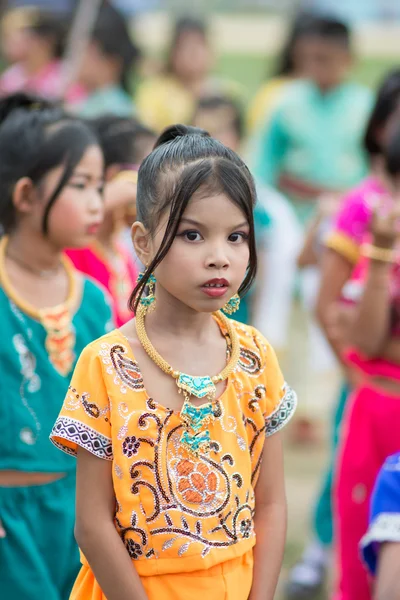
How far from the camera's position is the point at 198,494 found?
1.89 m

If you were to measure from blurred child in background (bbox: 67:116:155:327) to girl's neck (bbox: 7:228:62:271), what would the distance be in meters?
0.55

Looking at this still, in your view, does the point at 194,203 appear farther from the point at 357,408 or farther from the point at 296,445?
the point at 296,445

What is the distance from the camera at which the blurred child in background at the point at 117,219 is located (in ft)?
10.9

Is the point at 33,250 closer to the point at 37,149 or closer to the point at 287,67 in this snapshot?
the point at 37,149

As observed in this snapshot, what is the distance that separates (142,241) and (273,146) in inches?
170

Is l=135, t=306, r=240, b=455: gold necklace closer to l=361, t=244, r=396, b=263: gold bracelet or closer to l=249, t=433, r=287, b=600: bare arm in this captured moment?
l=249, t=433, r=287, b=600: bare arm

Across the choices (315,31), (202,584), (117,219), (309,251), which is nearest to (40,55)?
(315,31)

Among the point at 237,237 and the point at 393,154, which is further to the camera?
the point at 393,154

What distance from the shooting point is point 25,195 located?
2.67 meters

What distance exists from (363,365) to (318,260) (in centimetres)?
88

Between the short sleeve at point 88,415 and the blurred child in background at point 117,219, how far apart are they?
135cm

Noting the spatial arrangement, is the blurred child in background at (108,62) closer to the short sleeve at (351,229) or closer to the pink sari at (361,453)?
the short sleeve at (351,229)

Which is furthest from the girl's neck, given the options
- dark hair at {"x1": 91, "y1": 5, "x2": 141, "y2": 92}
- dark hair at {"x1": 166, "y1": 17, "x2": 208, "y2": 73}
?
dark hair at {"x1": 166, "y1": 17, "x2": 208, "y2": 73}

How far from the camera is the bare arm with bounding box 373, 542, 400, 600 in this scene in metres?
2.07
